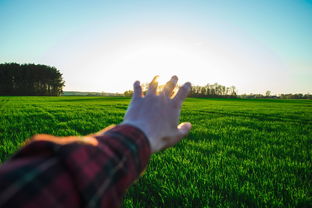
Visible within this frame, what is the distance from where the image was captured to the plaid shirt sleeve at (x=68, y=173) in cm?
39

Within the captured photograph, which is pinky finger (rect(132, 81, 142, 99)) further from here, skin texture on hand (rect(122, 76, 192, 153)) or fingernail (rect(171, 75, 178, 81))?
fingernail (rect(171, 75, 178, 81))

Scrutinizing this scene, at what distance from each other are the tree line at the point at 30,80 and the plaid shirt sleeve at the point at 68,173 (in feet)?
278

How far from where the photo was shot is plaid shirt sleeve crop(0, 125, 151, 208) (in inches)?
15.2

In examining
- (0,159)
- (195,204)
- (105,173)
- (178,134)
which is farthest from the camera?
(0,159)

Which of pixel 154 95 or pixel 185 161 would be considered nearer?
pixel 154 95

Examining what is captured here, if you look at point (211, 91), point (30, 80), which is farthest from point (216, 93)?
point (30, 80)

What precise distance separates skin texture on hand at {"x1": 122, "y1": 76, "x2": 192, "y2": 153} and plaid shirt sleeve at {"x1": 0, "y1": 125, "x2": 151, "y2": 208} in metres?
0.27

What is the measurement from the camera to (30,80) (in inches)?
2822

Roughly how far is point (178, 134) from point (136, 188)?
1331 mm

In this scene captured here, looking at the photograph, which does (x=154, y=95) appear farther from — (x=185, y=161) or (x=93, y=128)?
(x=93, y=128)

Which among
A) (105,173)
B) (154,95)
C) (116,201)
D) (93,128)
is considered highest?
(154,95)

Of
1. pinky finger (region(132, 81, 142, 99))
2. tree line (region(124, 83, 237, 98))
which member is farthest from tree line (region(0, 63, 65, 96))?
pinky finger (region(132, 81, 142, 99))

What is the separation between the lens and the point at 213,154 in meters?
3.29

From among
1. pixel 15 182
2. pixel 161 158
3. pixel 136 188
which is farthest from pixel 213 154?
pixel 15 182
